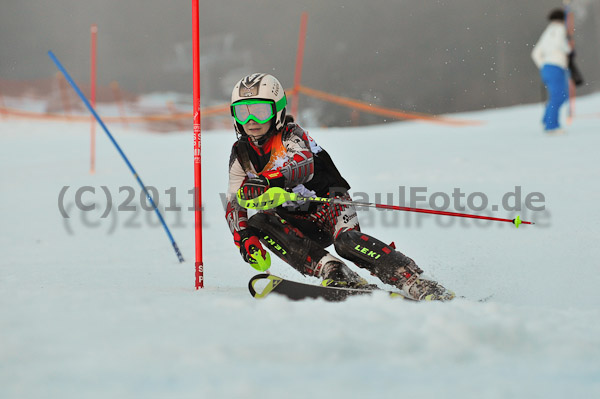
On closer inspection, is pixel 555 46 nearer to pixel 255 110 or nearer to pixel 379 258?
pixel 255 110

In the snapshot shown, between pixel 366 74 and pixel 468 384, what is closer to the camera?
pixel 468 384

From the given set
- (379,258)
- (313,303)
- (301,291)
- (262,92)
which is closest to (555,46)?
(262,92)

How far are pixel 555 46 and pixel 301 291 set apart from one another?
28.1ft

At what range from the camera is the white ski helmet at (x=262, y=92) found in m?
3.29

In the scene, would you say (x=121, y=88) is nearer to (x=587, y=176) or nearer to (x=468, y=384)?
(x=587, y=176)

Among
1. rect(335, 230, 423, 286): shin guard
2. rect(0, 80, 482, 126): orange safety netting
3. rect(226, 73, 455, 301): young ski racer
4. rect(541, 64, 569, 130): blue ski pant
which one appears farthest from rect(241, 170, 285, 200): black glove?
rect(0, 80, 482, 126): orange safety netting

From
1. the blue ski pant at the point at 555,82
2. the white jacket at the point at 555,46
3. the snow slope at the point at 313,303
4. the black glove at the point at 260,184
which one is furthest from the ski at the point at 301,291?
the white jacket at the point at 555,46

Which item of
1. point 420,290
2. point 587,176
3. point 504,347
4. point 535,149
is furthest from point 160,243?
point 535,149

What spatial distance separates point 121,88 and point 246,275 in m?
17.6

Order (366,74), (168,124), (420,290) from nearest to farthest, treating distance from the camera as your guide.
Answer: (420,290) < (168,124) < (366,74)

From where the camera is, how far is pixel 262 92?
3291mm

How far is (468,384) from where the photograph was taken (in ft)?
5.17

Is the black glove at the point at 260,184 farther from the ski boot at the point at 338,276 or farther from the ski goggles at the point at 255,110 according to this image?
the ski boot at the point at 338,276

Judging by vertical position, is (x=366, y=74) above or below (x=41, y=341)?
above
